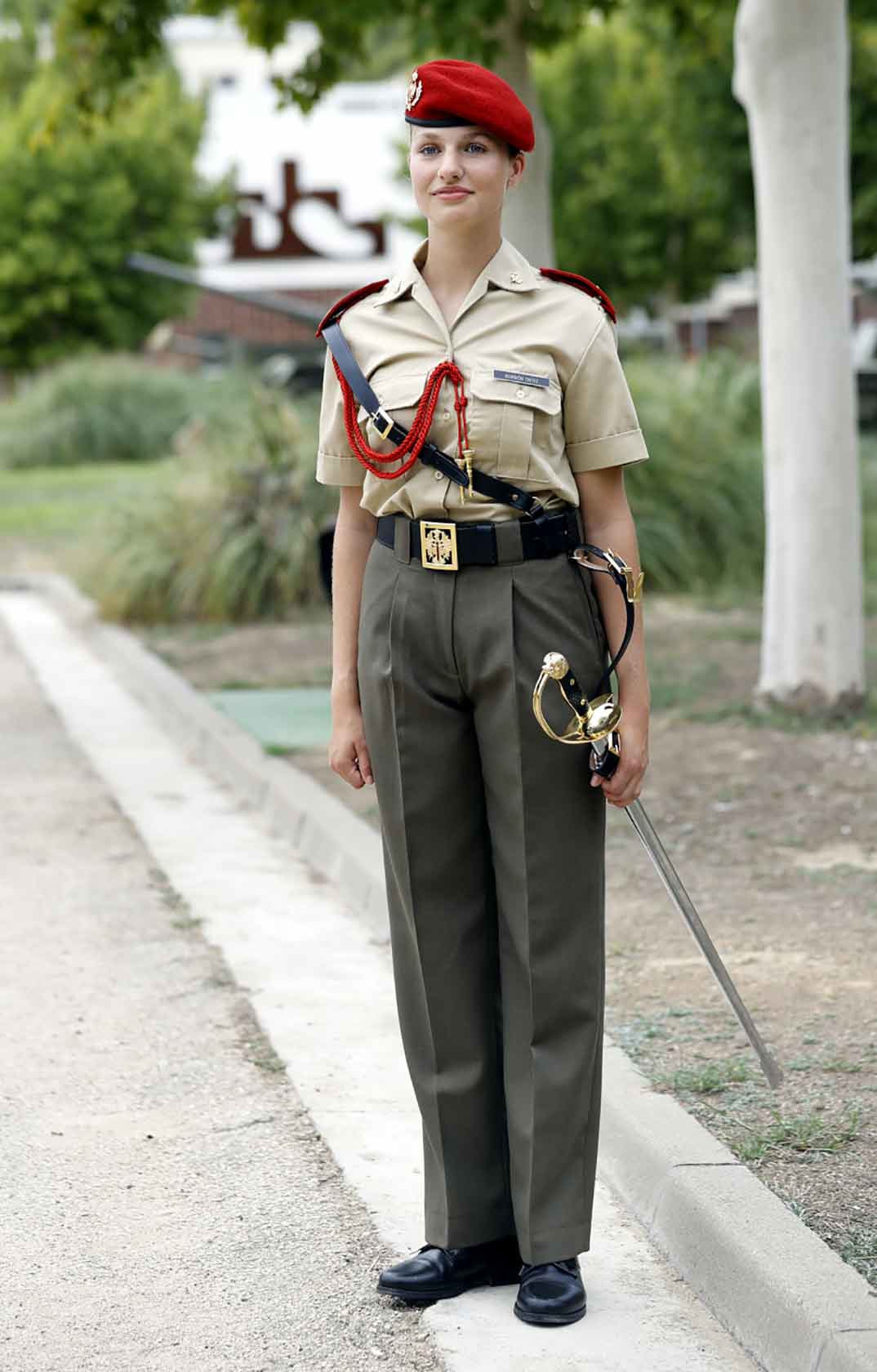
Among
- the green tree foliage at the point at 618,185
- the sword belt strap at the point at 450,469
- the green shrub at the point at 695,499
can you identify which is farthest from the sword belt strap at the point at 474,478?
the green tree foliage at the point at 618,185

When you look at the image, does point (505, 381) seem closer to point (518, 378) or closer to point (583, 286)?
point (518, 378)

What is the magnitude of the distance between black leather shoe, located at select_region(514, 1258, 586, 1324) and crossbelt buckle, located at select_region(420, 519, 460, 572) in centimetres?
120

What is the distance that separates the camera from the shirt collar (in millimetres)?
3010

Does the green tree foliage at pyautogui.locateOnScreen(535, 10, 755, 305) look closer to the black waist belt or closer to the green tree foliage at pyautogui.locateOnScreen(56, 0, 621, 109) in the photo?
the green tree foliage at pyautogui.locateOnScreen(56, 0, 621, 109)

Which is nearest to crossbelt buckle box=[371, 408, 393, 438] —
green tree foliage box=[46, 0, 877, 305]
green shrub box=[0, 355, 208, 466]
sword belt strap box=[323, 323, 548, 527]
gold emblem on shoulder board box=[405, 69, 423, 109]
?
sword belt strap box=[323, 323, 548, 527]

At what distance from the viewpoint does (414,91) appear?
2.99 meters

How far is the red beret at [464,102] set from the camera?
115 inches

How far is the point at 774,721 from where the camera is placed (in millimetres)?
8133

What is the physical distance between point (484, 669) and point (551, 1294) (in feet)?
3.56

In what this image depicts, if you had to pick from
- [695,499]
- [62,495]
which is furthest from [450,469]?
[62,495]

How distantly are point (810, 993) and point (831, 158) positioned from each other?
4382 mm

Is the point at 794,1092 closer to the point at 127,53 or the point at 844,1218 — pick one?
the point at 844,1218

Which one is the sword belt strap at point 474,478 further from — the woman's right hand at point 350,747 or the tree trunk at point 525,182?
the tree trunk at point 525,182

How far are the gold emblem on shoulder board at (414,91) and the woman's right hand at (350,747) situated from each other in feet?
3.30
